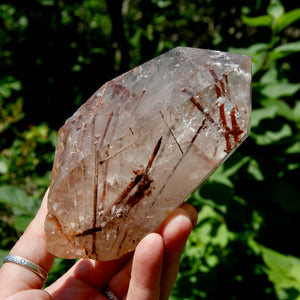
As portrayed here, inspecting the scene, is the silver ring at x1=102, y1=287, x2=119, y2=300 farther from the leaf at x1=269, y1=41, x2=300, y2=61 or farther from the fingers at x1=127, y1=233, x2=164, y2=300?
the leaf at x1=269, y1=41, x2=300, y2=61

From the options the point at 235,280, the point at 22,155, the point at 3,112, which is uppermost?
the point at 3,112

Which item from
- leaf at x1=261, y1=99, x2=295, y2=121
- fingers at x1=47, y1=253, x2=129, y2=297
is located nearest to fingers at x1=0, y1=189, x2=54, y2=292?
fingers at x1=47, y1=253, x2=129, y2=297

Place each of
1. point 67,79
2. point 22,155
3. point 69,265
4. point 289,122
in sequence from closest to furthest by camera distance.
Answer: point 69,265
point 289,122
point 22,155
point 67,79

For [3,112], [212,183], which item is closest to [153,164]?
[212,183]

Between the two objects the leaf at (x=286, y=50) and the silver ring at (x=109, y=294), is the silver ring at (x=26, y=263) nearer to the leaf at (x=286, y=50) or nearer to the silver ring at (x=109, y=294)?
the silver ring at (x=109, y=294)

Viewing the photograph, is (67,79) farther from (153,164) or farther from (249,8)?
(153,164)

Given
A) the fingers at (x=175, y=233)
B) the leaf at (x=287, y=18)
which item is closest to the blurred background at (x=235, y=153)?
the leaf at (x=287, y=18)
